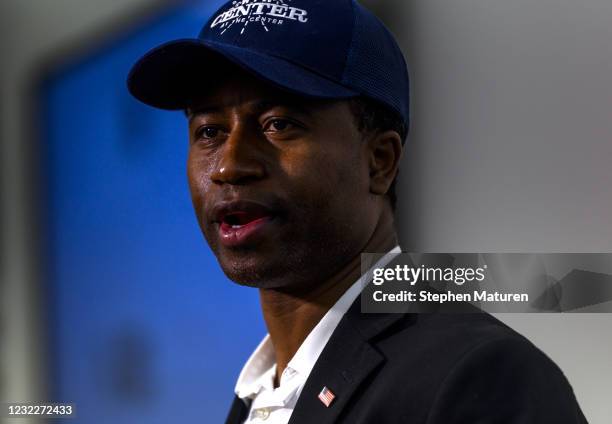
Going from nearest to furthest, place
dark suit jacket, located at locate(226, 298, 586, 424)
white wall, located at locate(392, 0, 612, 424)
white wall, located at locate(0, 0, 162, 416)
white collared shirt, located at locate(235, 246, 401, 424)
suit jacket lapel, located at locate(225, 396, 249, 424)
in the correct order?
dark suit jacket, located at locate(226, 298, 586, 424), white collared shirt, located at locate(235, 246, 401, 424), suit jacket lapel, located at locate(225, 396, 249, 424), white wall, located at locate(392, 0, 612, 424), white wall, located at locate(0, 0, 162, 416)

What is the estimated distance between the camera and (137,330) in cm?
223

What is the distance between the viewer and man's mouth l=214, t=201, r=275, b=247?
3.58 feet

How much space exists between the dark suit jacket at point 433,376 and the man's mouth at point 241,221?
7.2 inches

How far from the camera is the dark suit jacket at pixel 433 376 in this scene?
2.97 feet

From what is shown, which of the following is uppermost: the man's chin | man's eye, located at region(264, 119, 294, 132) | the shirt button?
man's eye, located at region(264, 119, 294, 132)

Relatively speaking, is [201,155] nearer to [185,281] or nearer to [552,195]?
[552,195]

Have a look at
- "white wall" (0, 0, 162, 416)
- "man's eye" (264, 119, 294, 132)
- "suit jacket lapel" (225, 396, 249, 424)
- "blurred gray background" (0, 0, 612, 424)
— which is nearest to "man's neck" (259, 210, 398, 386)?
"suit jacket lapel" (225, 396, 249, 424)

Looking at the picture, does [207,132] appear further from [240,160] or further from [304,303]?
[304,303]

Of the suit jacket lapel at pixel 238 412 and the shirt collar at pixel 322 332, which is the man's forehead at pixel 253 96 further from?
the suit jacket lapel at pixel 238 412

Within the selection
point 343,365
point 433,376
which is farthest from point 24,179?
point 433,376

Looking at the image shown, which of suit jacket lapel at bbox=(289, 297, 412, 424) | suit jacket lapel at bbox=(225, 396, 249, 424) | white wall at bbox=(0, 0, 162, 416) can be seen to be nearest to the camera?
suit jacket lapel at bbox=(289, 297, 412, 424)

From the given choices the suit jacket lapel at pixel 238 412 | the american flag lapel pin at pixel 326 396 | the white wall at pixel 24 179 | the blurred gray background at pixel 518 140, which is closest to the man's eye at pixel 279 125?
the american flag lapel pin at pixel 326 396

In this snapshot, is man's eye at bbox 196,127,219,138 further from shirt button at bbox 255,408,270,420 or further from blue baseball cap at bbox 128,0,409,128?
shirt button at bbox 255,408,270,420

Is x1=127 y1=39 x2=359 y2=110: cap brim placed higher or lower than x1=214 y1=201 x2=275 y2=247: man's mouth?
higher
